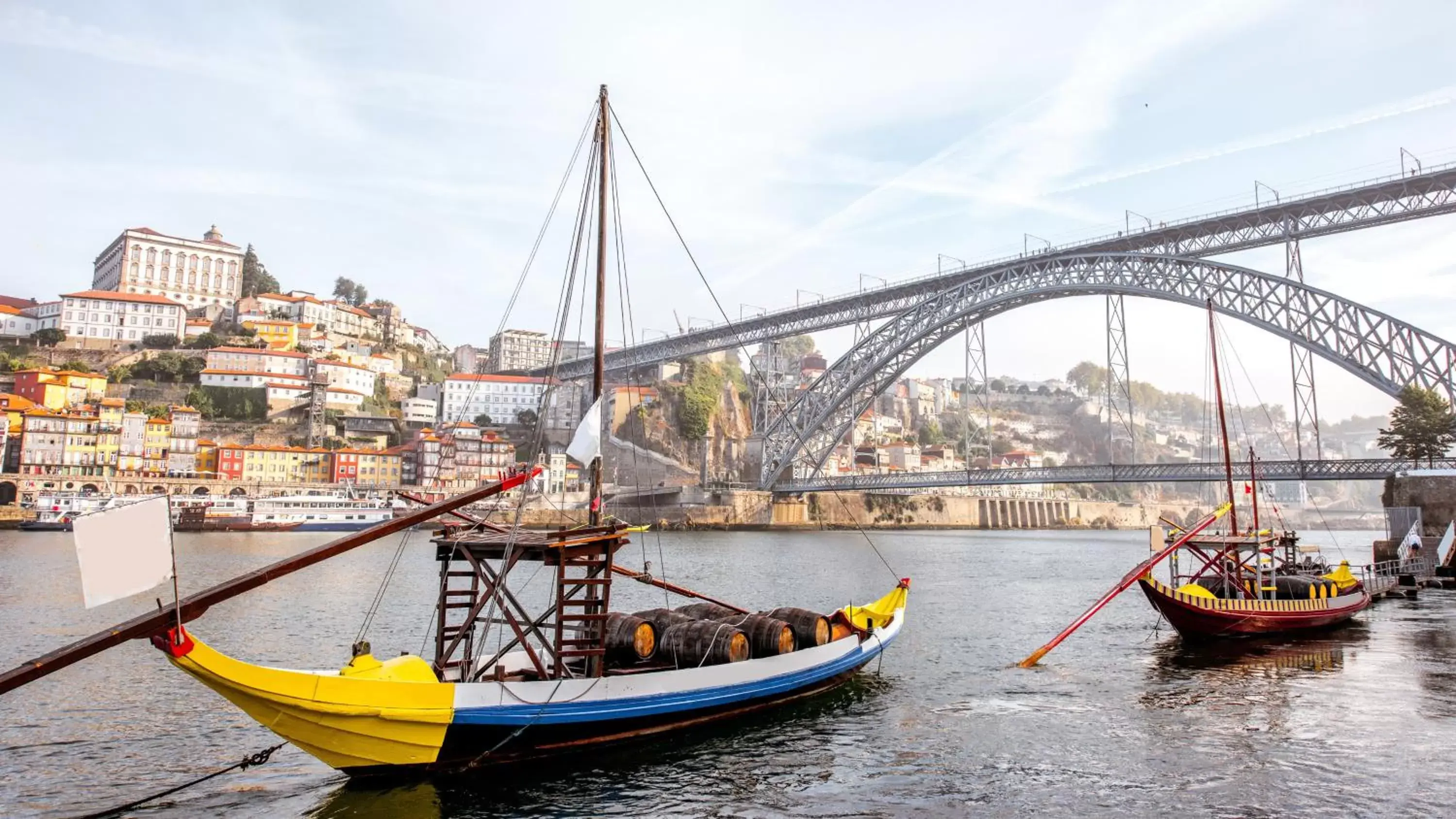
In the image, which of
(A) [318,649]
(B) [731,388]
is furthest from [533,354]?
(A) [318,649]

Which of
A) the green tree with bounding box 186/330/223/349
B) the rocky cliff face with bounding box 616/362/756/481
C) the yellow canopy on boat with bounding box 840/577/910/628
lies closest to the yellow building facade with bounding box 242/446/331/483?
the green tree with bounding box 186/330/223/349

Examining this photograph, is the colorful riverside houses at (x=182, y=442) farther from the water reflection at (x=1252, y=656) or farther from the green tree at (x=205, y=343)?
the water reflection at (x=1252, y=656)

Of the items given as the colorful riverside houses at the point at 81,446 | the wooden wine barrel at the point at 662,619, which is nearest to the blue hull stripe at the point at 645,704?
the wooden wine barrel at the point at 662,619

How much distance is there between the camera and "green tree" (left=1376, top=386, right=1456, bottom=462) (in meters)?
40.7

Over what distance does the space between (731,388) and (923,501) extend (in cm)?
2404

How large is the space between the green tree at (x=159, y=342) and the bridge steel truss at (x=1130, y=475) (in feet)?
206

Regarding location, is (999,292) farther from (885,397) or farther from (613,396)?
(885,397)

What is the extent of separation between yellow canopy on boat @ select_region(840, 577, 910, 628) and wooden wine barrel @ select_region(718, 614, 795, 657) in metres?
2.42

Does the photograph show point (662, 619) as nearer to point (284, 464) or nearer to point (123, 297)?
point (284, 464)

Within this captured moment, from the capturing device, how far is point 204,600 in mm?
8758

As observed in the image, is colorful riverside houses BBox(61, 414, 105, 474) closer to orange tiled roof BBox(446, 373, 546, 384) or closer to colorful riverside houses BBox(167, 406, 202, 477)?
colorful riverside houses BBox(167, 406, 202, 477)

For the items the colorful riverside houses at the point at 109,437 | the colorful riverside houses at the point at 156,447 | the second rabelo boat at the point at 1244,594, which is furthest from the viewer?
the colorful riverside houses at the point at 156,447

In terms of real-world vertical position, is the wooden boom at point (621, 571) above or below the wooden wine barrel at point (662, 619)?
above

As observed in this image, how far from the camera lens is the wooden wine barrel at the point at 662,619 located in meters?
13.6
